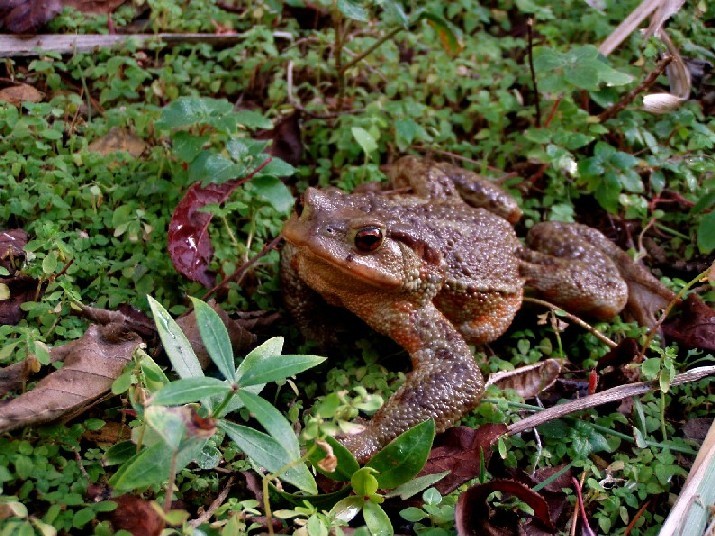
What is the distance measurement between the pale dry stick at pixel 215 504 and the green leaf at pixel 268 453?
356 mm

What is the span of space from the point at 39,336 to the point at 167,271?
741mm

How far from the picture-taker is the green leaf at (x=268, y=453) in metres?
2.26

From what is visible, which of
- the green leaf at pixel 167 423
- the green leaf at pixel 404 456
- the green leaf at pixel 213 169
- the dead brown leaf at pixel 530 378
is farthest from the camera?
the green leaf at pixel 213 169

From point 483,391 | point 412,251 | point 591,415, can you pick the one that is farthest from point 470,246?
point 591,415

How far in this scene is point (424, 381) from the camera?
10.2 feet

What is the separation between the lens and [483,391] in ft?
10.3

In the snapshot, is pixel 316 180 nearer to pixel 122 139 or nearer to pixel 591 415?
pixel 122 139

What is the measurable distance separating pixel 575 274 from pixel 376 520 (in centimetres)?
174

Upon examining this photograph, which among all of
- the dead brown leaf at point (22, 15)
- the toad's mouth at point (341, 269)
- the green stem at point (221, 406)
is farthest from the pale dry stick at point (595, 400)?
the dead brown leaf at point (22, 15)

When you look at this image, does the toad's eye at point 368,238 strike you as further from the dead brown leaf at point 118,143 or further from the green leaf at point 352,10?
the dead brown leaf at point 118,143

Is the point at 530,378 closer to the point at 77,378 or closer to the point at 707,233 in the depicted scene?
the point at 707,233

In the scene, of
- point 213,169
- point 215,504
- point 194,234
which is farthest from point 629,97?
point 215,504

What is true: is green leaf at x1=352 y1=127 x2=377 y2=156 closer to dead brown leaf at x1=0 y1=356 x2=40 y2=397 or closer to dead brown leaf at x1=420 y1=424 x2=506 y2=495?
dead brown leaf at x1=420 y1=424 x2=506 y2=495

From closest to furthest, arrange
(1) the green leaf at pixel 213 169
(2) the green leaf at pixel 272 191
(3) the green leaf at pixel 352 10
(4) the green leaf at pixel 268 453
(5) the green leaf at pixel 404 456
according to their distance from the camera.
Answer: (4) the green leaf at pixel 268 453 → (5) the green leaf at pixel 404 456 → (1) the green leaf at pixel 213 169 → (2) the green leaf at pixel 272 191 → (3) the green leaf at pixel 352 10
